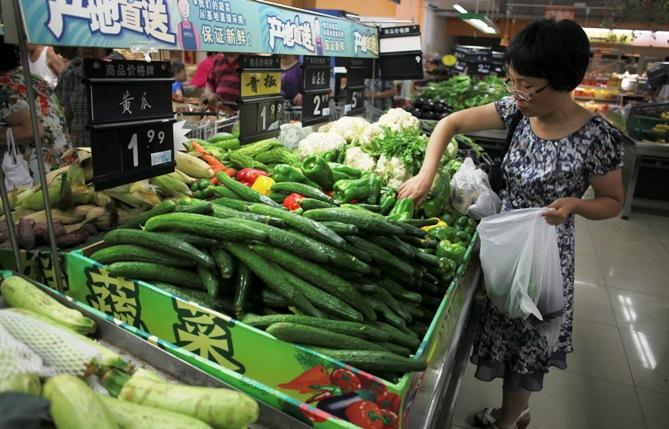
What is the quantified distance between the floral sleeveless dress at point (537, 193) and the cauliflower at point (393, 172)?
693 mm

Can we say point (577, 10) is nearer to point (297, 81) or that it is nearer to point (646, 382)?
point (297, 81)

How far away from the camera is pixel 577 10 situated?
17766 millimetres

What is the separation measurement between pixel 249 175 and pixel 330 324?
1.45 meters

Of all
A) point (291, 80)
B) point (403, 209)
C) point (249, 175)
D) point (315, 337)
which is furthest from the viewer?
point (291, 80)

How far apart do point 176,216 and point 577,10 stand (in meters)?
20.3

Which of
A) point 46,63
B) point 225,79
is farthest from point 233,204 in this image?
point 46,63

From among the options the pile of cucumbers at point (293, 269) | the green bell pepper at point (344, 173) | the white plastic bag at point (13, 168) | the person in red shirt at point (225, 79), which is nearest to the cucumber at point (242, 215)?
the pile of cucumbers at point (293, 269)

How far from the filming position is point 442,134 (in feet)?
8.12

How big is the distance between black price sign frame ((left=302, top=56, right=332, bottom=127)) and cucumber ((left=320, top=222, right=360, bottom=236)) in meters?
1.68

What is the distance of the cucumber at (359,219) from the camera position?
159cm

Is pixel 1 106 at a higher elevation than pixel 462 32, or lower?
lower

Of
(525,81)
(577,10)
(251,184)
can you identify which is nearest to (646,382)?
(525,81)

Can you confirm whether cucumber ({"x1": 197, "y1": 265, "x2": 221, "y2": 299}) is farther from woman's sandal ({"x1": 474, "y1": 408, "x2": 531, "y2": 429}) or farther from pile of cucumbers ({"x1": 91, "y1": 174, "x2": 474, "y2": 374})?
woman's sandal ({"x1": 474, "y1": 408, "x2": 531, "y2": 429})

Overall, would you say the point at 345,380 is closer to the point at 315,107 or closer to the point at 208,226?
the point at 208,226
